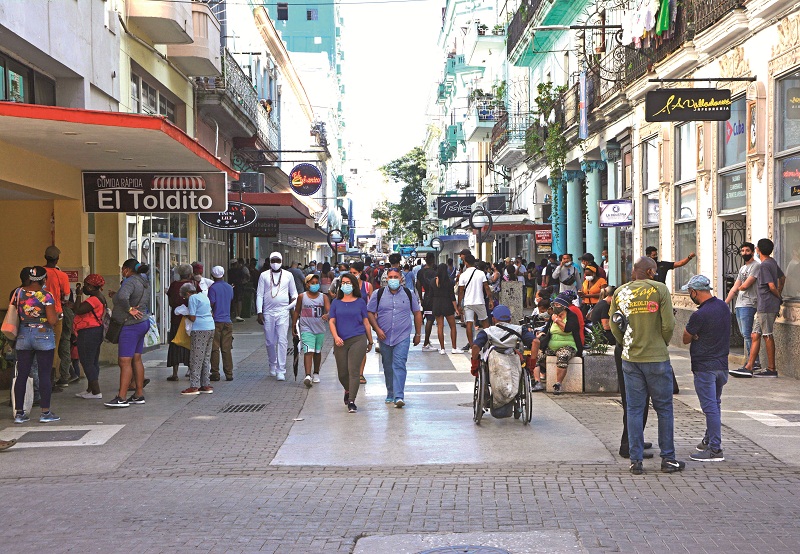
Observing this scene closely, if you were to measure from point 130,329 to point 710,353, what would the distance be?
21.8 feet

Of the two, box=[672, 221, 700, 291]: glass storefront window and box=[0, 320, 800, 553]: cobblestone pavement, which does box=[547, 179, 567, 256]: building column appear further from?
box=[0, 320, 800, 553]: cobblestone pavement

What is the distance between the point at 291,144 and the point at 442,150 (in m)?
24.5

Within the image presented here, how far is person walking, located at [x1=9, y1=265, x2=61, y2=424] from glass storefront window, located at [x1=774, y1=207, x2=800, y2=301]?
9.43m

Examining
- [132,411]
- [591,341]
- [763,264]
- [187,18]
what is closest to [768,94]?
[763,264]

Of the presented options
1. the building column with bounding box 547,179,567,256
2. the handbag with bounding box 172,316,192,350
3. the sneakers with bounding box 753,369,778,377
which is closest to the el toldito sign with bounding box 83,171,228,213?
the handbag with bounding box 172,316,192,350

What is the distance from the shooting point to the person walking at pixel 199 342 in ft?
42.2

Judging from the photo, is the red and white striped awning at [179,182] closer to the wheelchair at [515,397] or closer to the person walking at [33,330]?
the person walking at [33,330]

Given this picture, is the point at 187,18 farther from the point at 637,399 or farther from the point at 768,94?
the point at 637,399

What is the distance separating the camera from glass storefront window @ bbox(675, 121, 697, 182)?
59.2 ft

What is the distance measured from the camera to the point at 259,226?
3014 cm

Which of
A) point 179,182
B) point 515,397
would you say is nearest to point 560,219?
point 179,182

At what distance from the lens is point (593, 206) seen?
88.1ft

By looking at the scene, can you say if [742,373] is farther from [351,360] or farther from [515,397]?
[351,360]

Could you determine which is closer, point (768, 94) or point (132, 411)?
point (132, 411)
